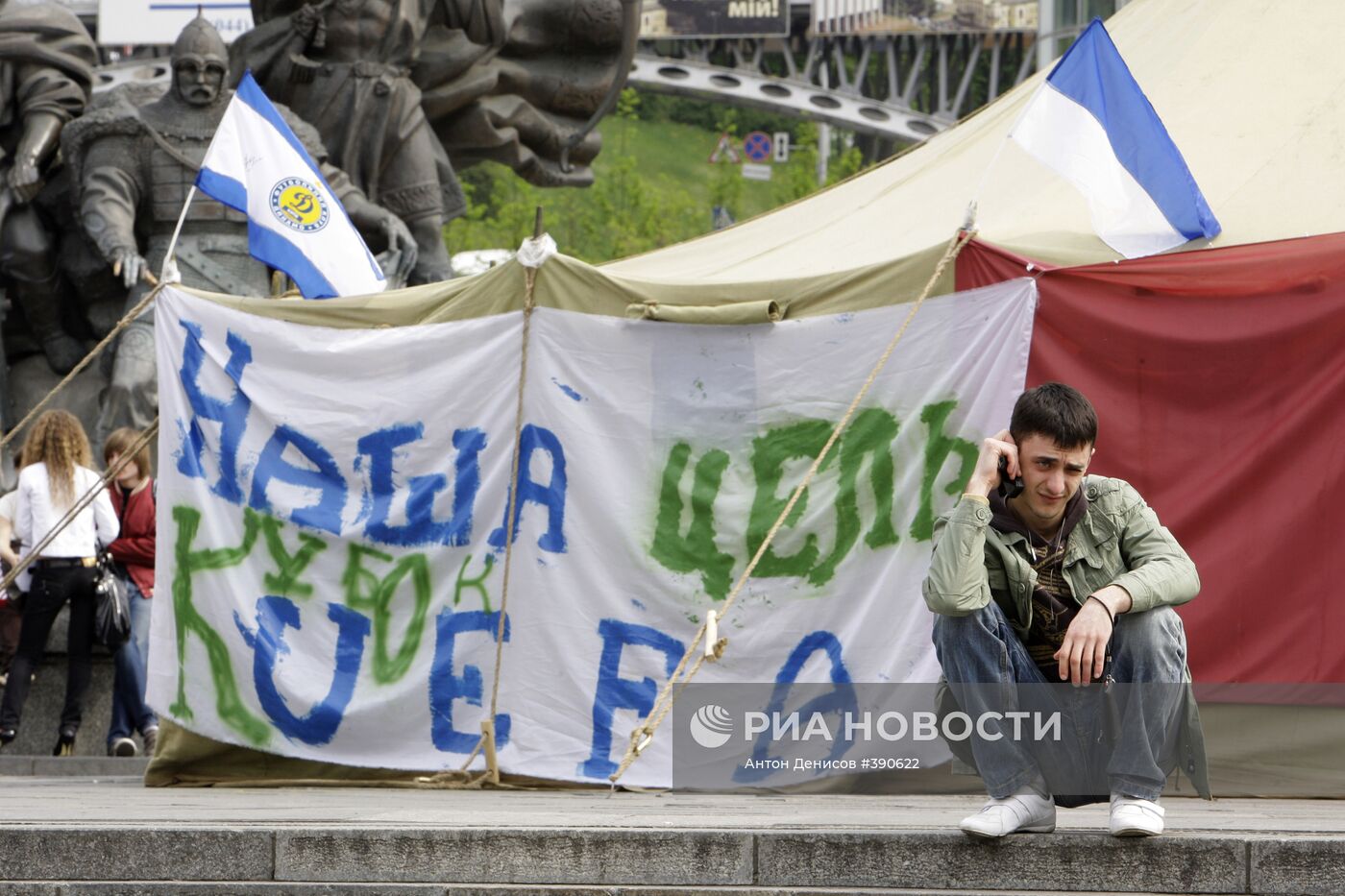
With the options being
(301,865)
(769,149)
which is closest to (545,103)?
(301,865)

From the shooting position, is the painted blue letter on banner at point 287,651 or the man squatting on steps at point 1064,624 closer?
the man squatting on steps at point 1064,624

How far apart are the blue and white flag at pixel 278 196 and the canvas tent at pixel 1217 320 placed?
66cm

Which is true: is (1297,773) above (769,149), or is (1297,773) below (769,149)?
below

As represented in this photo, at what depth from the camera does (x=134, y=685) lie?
9703 millimetres

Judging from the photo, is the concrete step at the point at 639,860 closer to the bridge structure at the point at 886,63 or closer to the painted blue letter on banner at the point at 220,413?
the painted blue letter on banner at the point at 220,413

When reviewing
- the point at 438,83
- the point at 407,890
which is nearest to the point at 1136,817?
the point at 407,890

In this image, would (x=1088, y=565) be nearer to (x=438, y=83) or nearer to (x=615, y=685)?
(x=615, y=685)

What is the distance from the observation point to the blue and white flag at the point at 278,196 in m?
9.05

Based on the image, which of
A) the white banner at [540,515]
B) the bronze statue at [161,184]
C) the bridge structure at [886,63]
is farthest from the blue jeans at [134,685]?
the bridge structure at [886,63]

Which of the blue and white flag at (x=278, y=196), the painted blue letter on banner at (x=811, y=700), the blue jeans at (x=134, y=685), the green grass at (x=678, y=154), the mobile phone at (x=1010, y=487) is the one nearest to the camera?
the mobile phone at (x=1010, y=487)

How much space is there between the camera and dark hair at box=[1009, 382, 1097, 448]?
17.0ft

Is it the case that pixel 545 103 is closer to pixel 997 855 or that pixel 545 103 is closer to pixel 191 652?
pixel 191 652

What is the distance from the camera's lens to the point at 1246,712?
718 centimetres

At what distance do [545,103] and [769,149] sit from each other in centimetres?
7108
